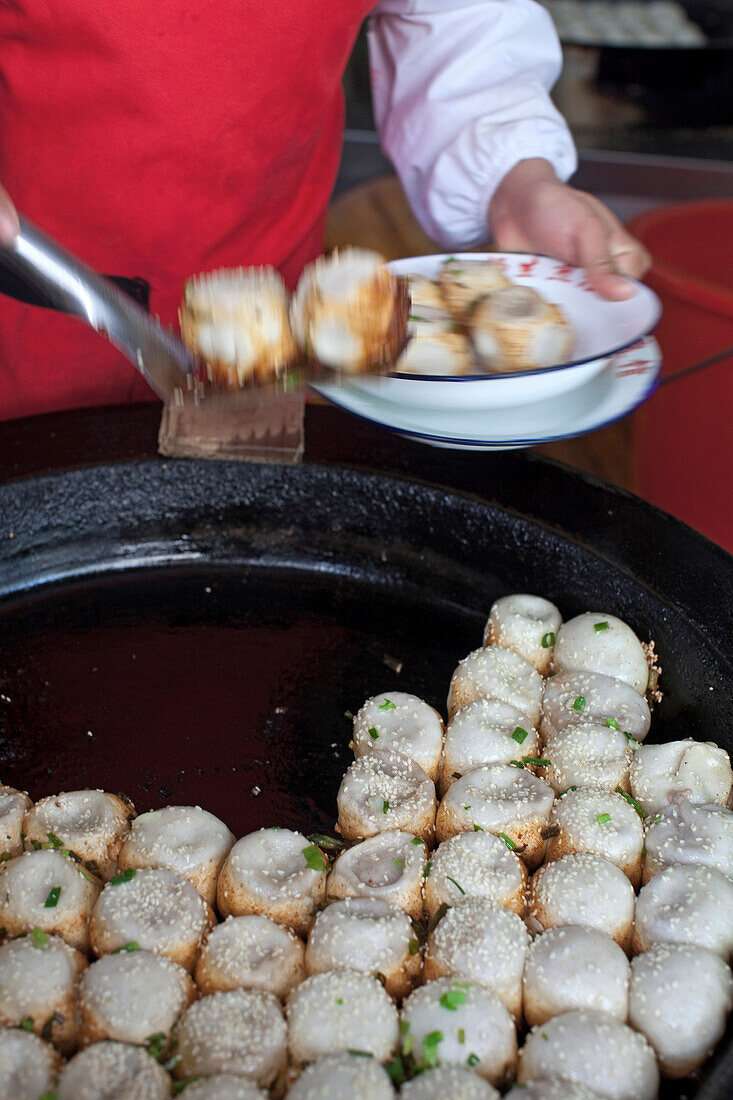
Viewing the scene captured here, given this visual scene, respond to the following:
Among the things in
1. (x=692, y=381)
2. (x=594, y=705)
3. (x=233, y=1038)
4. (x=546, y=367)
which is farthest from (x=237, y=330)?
(x=692, y=381)

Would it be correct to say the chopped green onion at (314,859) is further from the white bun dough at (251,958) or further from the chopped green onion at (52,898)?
the chopped green onion at (52,898)

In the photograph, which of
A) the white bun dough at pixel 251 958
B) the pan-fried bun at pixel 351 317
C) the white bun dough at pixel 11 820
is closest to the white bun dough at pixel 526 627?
the pan-fried bun at pixel 351 317

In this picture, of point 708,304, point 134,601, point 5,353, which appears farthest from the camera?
point 708,304

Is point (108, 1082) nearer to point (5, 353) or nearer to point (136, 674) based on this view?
point (136, 674)

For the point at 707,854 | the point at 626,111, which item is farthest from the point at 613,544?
the point at 626,111

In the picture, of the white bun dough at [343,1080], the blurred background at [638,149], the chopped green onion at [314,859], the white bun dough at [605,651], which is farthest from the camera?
the blurred background at [638,149]

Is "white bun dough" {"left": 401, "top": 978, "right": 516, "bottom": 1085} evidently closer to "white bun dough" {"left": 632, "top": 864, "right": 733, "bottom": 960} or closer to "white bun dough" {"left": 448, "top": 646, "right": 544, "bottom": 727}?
"white bun dough" {"left": 632, "top": 864, "right": 733, "bottom": 960}

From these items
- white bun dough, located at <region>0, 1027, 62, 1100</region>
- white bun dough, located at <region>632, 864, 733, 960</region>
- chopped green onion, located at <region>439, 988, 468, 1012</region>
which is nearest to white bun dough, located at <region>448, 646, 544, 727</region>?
white bun dough, located at <region>632, 864, 733, 960</region>
